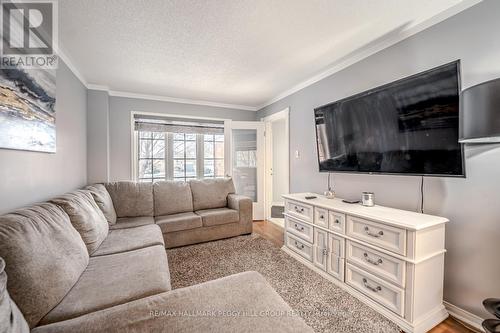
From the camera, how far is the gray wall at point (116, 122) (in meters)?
3.21

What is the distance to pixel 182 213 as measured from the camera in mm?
3092

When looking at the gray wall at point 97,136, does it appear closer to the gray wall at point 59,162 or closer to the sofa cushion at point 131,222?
the gray wall at point 59,162

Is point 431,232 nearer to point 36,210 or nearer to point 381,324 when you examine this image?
point 381,324

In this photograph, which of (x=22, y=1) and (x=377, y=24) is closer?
(x=22, y=1)

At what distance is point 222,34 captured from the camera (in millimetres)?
1906

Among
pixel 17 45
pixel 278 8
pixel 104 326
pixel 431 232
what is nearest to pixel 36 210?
pixel 104 326

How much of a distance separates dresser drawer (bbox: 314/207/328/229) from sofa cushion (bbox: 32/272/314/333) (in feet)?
4.06

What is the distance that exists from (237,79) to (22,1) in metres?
2.12

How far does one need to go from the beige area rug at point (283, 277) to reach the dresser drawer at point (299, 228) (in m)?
0.31

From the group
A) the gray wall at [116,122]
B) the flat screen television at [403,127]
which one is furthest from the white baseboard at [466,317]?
the gray wall at [116,122]

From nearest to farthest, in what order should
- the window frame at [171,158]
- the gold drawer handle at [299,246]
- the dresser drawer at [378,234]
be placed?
the dresser drawer at [378,234] < the gold drawer handle at [299,246] < the window frame at [171,158]

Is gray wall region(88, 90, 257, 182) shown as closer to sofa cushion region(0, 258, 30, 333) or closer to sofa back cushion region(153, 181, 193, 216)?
sofa back cushion region(153, 181, 193, 216)

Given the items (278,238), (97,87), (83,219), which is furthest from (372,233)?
(97,87)

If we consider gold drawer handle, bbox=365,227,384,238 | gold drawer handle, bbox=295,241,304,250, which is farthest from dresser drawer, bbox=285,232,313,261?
gold drawer handle, bbox=365,227,384,238
